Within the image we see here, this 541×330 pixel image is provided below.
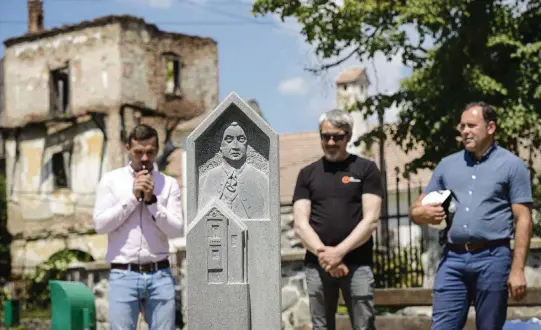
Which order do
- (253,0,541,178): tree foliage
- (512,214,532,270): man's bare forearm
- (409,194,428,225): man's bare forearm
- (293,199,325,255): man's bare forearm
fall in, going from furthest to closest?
(253,0,541,178): tree foliage → (293,199,325,255): man's bare forearm → (409,194,428,225): man's bare forearm → (512,214,532,270): man's bare forearm

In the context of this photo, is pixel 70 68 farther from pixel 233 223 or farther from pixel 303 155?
pixel 233 223

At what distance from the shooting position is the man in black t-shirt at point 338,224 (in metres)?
6.98

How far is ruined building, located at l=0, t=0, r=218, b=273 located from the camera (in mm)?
33344

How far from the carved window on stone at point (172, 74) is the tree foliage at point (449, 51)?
16.3 metres

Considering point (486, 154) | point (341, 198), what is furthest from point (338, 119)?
point (486, 154)

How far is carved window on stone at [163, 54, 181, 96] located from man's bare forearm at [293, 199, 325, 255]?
27.8 m

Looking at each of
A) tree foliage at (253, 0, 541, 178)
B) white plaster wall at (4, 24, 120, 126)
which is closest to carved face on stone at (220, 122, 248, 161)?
tree foliage at (253, 0, 541, 178)

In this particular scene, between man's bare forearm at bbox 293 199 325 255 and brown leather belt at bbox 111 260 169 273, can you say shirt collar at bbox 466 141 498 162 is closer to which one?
man's bare forearm at bbox 293 199 325 255

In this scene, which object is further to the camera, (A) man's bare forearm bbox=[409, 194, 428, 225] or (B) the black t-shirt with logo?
(B) the black t-shirt with logo

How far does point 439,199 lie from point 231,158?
1.46m

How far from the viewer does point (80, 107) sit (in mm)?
34219

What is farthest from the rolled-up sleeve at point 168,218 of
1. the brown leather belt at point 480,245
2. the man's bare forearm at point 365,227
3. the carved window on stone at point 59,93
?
the carved window on stone at point 59,93

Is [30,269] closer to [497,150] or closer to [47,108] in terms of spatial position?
[47,108]

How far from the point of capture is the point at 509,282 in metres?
6.30
